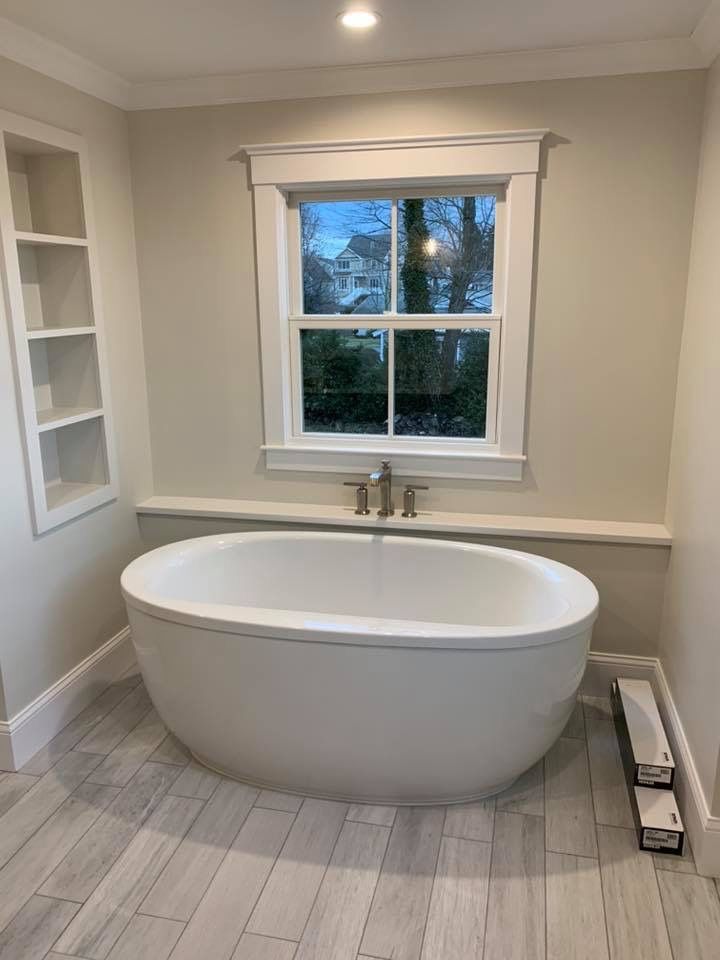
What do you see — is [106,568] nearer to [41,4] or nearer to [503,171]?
[41,4]

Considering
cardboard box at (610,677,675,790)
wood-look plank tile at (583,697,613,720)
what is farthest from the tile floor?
→ wood-look plank tile at (583,697,613,720)

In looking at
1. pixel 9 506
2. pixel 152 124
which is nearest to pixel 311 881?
pixel 9 506

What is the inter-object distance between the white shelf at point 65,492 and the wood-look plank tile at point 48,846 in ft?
3.29

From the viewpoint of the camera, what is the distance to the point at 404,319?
2986mm

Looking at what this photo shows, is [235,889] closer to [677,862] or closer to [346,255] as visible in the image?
[677,862]

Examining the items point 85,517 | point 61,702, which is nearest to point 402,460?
point 85,517

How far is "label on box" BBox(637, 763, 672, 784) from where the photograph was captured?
7.25 feet

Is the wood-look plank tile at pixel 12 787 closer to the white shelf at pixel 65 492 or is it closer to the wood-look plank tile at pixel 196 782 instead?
the wood-look plank tile at pixel 196 782

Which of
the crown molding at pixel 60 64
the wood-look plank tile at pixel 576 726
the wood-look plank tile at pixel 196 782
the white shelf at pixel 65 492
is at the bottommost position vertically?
the wood-look plank tile at pixel 196 782

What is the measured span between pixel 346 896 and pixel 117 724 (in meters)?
1.20

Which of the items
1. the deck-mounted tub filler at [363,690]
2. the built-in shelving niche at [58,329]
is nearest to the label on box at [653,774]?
the deck-mounted tub filler at [363,690]

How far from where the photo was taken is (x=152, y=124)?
9.62ft

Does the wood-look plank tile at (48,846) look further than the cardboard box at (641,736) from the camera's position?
No

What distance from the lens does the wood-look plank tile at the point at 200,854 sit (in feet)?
6.27
